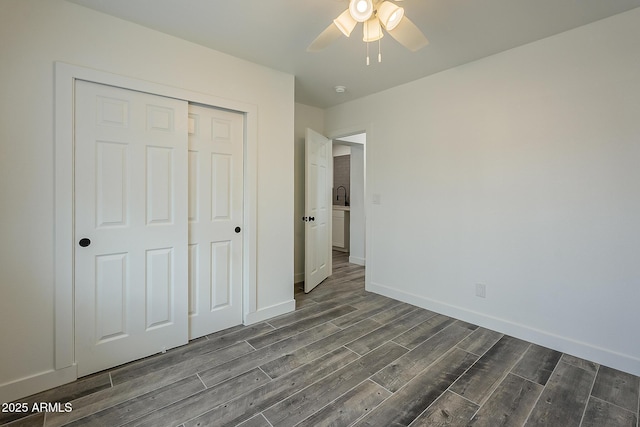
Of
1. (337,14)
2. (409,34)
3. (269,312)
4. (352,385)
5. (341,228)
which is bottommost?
(352,385)

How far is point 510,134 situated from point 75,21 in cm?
345

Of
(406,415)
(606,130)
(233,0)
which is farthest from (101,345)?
(606,130)

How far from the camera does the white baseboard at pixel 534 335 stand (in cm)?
209

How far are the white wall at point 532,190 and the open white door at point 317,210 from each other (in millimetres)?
981

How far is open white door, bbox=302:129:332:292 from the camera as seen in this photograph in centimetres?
368

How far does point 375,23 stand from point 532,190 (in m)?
1.91

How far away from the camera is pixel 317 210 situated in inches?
155

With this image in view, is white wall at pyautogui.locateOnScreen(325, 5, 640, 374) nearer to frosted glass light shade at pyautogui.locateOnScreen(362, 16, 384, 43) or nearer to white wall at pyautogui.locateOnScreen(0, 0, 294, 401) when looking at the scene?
frosted glass light shade at pyautogui.locateOnScreen(362, 16, 384, 43)

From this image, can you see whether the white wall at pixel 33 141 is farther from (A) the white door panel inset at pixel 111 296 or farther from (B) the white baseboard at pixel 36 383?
(A) the white door panel inset at pixel 111 296

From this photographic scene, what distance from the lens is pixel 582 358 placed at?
2.23 meters

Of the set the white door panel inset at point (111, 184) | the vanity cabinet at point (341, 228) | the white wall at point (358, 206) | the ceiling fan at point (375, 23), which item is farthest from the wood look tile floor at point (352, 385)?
the vanity cabinet at point (341, 228)

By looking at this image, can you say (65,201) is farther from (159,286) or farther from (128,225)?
(159,286)

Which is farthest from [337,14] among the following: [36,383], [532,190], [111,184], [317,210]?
[36,383]

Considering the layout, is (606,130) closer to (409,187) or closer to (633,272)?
(633,272)
